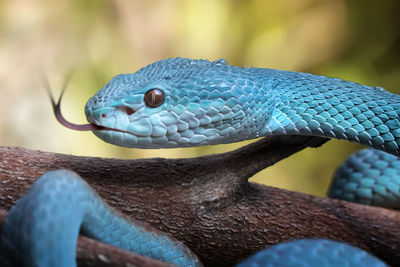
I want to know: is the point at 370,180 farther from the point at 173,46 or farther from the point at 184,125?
the point at 173,46

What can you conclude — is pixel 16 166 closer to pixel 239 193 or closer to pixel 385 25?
pixel 239 193

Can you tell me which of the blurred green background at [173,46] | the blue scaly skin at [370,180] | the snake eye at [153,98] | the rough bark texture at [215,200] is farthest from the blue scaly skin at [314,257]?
the blurred green background at [173,46]

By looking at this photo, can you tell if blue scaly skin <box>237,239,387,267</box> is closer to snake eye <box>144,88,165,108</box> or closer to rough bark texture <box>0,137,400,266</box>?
rough bark texture <box>0,137,400,266</box>

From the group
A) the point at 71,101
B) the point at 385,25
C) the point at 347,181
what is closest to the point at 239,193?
the point at 347,181

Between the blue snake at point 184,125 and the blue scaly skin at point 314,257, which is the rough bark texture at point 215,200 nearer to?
the blue snake at point 184,125

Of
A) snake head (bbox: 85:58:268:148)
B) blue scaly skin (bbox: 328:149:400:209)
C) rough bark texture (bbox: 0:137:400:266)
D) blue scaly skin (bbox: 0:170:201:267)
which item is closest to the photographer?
blue scaly skin (bbox: 0:170:201:267)

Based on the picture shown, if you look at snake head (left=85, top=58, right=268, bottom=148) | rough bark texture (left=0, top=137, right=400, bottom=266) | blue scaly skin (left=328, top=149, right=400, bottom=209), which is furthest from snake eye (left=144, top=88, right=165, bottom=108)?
blue scaly skin (left=328, top=149, right=400, bottom=209)
